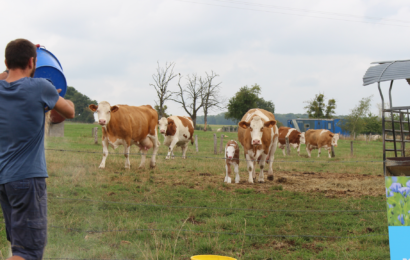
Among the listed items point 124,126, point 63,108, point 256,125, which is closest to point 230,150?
point 256,125

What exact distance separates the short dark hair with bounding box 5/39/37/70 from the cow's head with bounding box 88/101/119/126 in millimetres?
8260

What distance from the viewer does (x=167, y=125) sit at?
55.7ft

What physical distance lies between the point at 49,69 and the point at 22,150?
125 cm

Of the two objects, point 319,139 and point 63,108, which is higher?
point 63,108

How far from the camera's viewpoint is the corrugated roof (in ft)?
13.6

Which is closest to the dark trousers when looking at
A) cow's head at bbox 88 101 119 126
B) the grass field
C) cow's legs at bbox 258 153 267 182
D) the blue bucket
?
the blue bucket

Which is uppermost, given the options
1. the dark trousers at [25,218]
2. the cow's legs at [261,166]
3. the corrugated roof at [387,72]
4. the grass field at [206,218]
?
Result: the corrugated roof at [387,72]

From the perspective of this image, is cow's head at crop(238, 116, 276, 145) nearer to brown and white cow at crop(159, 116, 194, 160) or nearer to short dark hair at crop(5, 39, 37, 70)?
short dark hair at crop(5, 39, 37, 70)

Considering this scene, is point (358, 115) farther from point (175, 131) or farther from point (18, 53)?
point (18, 53)

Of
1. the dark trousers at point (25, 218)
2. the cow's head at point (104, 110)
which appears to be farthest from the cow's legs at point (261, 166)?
the dark trousers at point (25, 218)

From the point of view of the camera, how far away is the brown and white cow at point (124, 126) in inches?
432

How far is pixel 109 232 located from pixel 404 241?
11.4 ft

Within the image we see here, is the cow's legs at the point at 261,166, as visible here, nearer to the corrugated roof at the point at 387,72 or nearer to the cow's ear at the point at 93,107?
the cow's ear at the point at 93,107

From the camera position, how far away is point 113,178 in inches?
361
